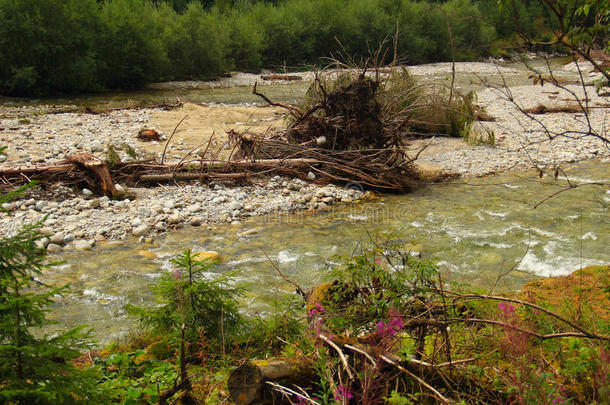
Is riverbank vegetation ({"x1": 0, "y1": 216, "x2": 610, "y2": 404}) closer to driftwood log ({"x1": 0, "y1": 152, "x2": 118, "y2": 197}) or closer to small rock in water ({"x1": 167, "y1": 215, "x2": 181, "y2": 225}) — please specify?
small rock in water ({"x1": 167, "y1": 215, "x2": 181, "y2": 225})

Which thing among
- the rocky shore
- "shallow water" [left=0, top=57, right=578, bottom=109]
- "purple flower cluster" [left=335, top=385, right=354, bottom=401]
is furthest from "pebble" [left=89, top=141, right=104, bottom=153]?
"purple flower cluster" [left=335, top=385, right=354, bottom=401]

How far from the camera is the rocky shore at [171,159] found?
6.32 m

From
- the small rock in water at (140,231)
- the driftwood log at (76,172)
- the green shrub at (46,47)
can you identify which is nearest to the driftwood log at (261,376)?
the small rock in water at (140,231)

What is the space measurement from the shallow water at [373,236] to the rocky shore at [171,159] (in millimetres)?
362

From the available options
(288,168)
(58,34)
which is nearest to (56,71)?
(58,34)

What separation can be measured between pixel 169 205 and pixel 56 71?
50.5 feet

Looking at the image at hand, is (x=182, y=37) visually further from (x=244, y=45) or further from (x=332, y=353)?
(x=332, y=353)

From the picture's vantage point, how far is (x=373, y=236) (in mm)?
5418

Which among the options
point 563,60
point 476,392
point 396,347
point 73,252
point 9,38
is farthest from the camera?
point 563,60

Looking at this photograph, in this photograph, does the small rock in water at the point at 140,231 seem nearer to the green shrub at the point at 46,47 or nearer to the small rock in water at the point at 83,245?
the small rock in water at the point at 83,245

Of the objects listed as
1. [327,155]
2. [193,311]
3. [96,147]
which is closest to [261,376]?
[193,311]

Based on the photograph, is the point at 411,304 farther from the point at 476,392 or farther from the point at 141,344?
the point at 141,344

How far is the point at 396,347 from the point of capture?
2.40m

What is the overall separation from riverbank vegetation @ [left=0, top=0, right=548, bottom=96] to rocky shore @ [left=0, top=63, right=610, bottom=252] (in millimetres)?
2168
